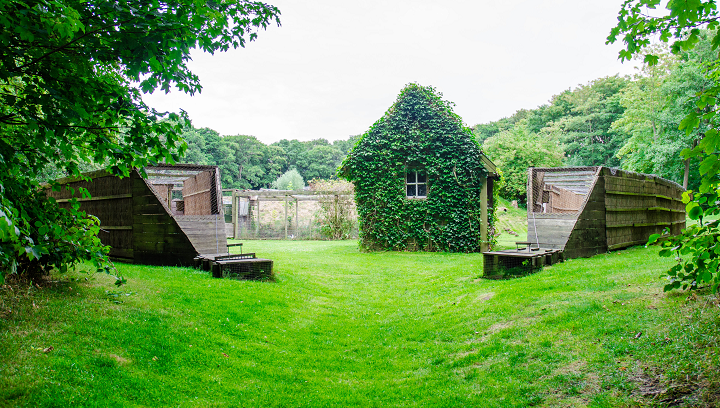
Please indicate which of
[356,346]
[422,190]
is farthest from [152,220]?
[422,190]

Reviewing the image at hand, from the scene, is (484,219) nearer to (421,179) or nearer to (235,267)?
(421,179)

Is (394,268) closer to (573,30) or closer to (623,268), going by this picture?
(623,268)

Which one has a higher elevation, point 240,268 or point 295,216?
point 295,216

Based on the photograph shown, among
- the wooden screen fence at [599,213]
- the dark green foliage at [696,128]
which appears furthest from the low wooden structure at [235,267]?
the dark green foliage at [696,128]

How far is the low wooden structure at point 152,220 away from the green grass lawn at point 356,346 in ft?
5.77

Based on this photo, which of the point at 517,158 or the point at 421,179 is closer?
the point at 421,179

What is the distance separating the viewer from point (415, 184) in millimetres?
16406

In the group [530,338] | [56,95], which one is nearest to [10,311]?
[56,95]

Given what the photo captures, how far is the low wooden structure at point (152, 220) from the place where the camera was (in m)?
9.09

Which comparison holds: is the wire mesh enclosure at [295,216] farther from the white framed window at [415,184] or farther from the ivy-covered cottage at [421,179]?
the white framed window at [415,184]

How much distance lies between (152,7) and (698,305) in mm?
5678

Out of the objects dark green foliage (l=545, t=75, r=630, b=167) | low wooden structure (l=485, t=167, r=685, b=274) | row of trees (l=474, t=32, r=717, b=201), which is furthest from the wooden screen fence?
dark green foliage (l=545, t=75, r=630, b=167)

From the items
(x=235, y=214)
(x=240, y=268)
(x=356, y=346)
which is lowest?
(x=356, y=346)

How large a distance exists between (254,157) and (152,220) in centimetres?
5433
